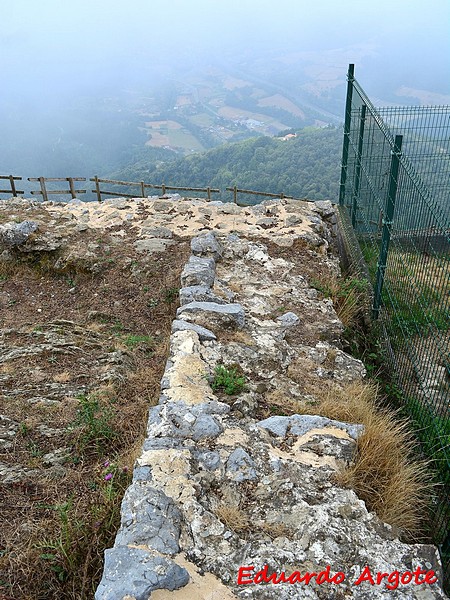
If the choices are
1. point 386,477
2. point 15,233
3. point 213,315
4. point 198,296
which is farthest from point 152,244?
point 386,477

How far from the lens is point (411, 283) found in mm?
4863

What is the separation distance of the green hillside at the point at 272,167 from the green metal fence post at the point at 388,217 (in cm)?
1226

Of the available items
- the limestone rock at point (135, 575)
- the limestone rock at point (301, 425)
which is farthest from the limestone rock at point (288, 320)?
the limestone rock at point (135, 575)

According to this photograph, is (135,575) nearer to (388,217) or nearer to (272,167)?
(388,217)

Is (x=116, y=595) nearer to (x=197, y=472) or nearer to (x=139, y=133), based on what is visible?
(x=197, y=472)

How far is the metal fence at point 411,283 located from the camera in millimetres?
3854

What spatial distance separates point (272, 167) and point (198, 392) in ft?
93.9

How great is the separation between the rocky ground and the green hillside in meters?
9.43

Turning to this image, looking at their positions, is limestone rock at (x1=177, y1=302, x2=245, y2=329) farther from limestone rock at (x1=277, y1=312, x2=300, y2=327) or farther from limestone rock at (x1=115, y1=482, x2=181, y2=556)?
limestone rock at (x1=115, y1=482, x2=181, y2=556)

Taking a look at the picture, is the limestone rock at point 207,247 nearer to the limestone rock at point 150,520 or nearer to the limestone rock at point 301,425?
the limestone rock at point 301,425

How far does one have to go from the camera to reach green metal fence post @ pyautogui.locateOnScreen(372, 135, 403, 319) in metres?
5.00

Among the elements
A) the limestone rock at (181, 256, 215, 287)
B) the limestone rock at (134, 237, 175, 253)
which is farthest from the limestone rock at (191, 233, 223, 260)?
the limestone rock at (134, 237, 175, 253)

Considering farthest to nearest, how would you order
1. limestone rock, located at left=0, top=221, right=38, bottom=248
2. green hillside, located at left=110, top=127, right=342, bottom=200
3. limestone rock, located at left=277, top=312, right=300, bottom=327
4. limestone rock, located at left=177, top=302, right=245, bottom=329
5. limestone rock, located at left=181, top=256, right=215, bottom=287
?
green hillside, located at left=110, top=127, right=342, bottom=200, limestone rock, located at left=0, top=221, right=38, bottom=248, limestone rock, located at left=181, top=256, right=215, bottom=287, limestone rock, located at left=277, top=312, right=300, bottom=327, limestone rock, located at left=177, top=302, right=245, bottom=329

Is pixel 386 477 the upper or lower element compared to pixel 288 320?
upper
